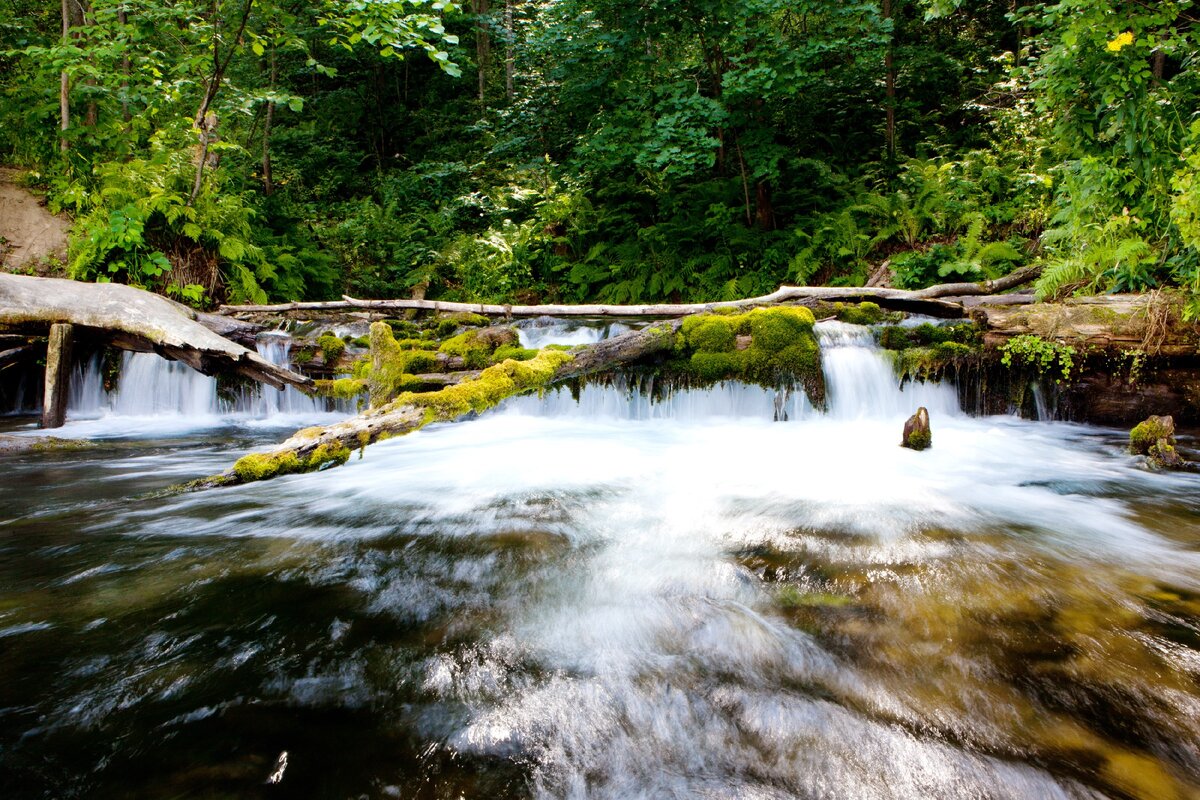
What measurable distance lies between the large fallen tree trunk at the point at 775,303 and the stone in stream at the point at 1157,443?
9.55 feet

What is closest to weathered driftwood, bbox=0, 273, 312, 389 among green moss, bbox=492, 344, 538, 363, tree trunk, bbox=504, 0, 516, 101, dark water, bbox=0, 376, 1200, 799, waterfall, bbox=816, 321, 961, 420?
dark water, bbox=0, 376, 1200, 799

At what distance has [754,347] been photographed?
710 centimetres

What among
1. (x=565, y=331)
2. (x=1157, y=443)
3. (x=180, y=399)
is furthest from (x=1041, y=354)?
(x=180, y=399)

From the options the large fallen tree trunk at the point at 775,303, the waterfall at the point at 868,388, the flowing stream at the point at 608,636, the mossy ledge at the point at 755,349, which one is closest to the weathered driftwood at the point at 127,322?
the flowing stream at the point at 608,636

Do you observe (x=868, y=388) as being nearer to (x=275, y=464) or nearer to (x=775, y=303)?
(x=775, y=303)

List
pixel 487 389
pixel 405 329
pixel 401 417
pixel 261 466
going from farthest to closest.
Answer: pixel 405 329 → pixel 487 389 → pixel 401 417 → pixel 261 466

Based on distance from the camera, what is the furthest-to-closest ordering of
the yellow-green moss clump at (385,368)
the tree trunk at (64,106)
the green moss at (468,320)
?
the tree trunk at (64,106) → the green moss at (468,320) → the yellow-green moss clump at (385,368)

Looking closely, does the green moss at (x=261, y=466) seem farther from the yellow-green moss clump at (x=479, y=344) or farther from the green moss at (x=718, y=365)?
the green moss at (x=718, y=365)

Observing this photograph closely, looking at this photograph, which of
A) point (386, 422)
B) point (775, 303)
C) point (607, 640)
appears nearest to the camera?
point (607, 640)

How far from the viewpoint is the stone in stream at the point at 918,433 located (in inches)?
232

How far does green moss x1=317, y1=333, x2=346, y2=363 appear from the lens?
8492mm

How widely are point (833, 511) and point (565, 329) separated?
624cm

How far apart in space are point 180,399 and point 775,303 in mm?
9746

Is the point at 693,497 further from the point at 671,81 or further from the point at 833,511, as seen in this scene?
the point at 671,81
